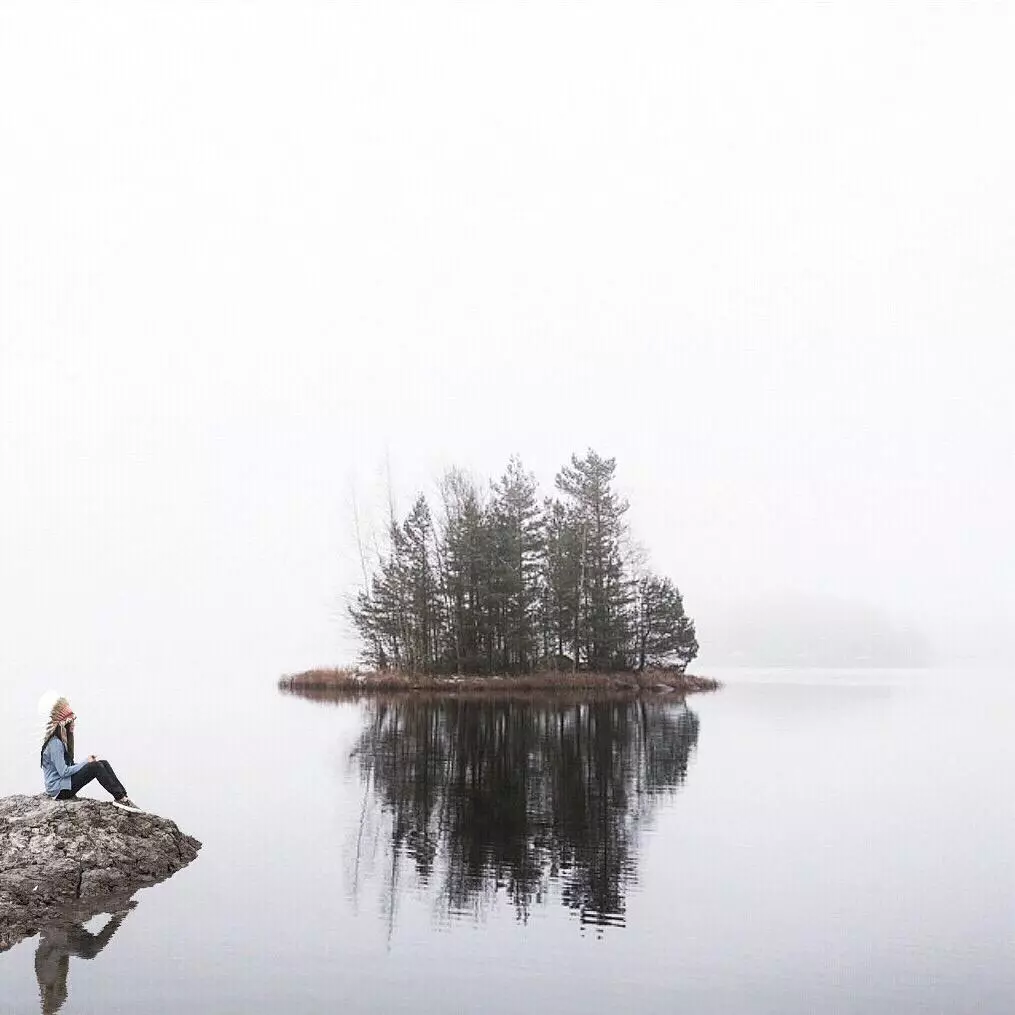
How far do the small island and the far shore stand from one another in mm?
99

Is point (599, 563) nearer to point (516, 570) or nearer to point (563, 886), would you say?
point (516, 570)

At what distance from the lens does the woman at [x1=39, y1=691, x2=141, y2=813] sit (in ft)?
44.5

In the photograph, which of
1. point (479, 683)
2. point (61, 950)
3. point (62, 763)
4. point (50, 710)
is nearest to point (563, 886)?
point (61, 950)

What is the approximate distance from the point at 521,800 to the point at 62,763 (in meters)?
9.55

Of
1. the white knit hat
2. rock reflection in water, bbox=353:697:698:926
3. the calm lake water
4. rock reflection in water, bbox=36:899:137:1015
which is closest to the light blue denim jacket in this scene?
the white knit hat

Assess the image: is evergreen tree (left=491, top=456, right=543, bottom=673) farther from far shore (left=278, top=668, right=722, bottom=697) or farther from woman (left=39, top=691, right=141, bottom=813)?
woman (left=39, top=691, right=141, bottom=813)

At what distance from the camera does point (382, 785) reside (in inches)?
859

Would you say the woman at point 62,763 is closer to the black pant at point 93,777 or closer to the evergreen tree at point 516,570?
the black pant at point 93,777

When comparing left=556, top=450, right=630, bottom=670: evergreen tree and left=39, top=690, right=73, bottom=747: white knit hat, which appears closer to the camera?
left=39, top=690, right=73, bottom=747: white knit hat

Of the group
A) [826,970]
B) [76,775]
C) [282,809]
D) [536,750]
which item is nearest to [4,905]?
[76,775]

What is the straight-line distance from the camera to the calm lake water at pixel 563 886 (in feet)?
30.8

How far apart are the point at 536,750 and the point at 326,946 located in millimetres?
18509

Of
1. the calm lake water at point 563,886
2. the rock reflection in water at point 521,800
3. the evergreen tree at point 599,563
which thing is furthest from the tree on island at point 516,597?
the calm lake water at point 563,886

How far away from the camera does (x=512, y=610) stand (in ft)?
213
